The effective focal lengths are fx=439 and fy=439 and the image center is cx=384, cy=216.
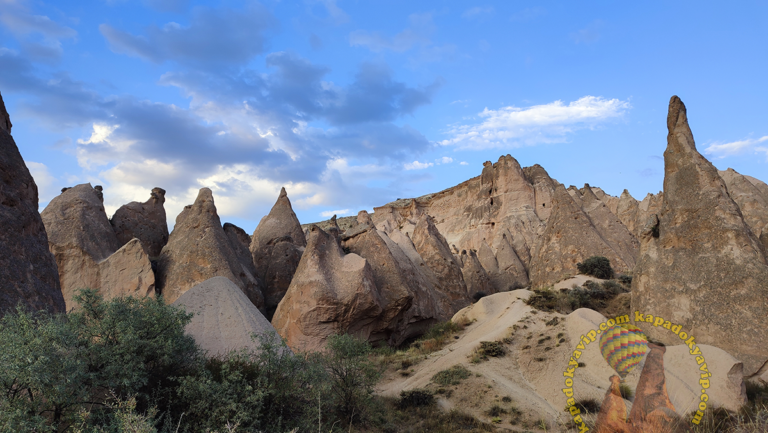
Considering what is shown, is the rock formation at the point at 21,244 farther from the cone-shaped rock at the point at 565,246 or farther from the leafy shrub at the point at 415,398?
the cone-shaped rock at the point at 565,246

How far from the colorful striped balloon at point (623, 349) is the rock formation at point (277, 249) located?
1042 cm

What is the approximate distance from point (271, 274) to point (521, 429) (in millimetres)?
11559

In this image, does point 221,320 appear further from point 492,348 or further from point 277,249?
point 277,249

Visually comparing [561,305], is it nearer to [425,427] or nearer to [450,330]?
[450,330]

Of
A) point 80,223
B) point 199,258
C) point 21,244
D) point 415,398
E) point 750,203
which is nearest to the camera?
point 21,244

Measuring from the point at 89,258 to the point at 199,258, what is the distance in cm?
307

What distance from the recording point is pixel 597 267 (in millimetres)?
15641

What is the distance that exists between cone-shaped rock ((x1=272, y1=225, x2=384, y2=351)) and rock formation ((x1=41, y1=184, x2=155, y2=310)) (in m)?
4.50

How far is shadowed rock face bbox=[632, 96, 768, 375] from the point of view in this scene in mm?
8641

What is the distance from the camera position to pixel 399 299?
508 inches

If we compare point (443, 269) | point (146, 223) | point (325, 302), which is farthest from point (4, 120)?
point (443, 269)

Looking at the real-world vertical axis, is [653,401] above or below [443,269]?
below

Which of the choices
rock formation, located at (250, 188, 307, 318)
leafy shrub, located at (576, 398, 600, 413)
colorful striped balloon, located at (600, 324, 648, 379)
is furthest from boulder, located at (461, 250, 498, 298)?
leafy shrub, located at (576, 398, 600, 413)

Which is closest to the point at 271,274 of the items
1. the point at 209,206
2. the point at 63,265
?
the point at 209,206
